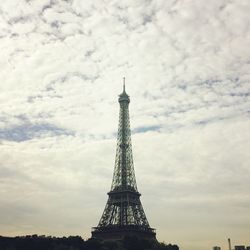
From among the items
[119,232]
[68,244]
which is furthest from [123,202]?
[68,244]

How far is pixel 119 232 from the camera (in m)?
131

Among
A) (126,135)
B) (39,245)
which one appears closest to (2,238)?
(39,245)

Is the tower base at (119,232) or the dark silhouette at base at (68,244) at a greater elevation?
the tower base at (119,232)

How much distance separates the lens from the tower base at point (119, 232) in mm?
130125

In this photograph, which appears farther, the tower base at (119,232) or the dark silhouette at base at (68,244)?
the tower base at (119,232)

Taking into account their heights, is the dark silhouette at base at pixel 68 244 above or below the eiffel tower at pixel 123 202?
below

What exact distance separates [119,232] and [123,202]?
1090 centimetres

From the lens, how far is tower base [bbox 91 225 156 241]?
130 meters

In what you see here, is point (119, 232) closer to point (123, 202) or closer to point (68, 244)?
point (123, 202)

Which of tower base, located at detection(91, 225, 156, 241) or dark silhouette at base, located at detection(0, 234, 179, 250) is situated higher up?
tower base, located at detection(91, 225, 156, 241)

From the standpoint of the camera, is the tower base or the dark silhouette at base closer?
the dark silhouette at base

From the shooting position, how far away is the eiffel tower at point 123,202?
132 meters

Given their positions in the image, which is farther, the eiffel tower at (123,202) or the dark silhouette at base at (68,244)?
the eiffel tower at (123,202)

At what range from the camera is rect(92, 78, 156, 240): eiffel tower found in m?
132
